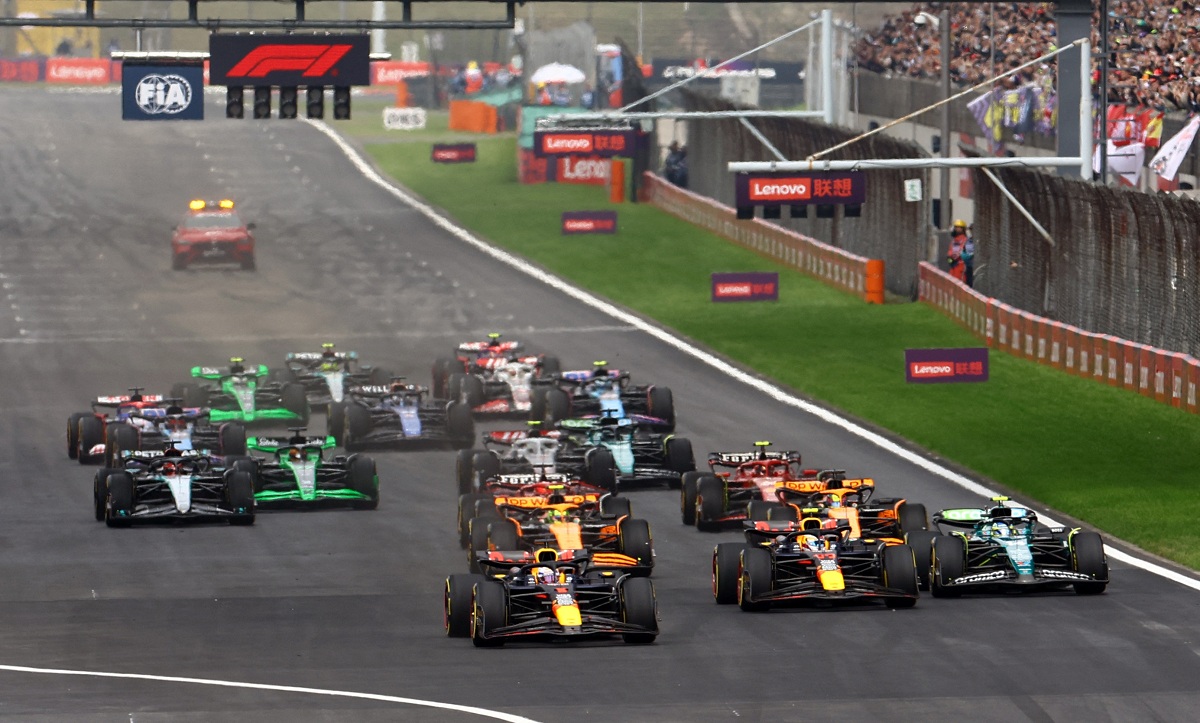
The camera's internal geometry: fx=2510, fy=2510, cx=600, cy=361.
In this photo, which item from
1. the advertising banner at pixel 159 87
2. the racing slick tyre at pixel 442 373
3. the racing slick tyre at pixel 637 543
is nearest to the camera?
the racing slick tyre at pixel 637 543

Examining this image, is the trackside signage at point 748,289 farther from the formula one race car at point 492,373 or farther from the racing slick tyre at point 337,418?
the racing slick tyre at point 337,418

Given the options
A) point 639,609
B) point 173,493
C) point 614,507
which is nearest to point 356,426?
point 173,493

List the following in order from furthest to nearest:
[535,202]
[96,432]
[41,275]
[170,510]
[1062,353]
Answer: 1. [535,202]
2. [41,275]
3. [1062,353]
4. [96,432]
5. [170,510]

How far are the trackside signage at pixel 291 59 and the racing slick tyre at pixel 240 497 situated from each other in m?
9.79

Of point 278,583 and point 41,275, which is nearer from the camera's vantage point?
point 278,583

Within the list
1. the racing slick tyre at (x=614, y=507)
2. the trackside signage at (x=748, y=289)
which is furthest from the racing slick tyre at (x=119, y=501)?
the trackside signage at (x=748, y=289)

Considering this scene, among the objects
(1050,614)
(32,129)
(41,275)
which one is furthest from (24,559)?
(32,129)

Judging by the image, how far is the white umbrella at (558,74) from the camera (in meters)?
89.0

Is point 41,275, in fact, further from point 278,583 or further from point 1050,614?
point 1050,614

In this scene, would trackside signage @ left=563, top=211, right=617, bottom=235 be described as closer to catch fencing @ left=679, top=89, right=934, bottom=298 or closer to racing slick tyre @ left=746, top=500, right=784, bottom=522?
catch fencing @ left=679, top=89, right=934, bottom=298

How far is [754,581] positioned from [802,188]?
19.4m

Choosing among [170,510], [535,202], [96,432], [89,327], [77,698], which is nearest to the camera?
[77,698]

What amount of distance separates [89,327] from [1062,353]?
21.3m

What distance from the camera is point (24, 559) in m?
27.8
